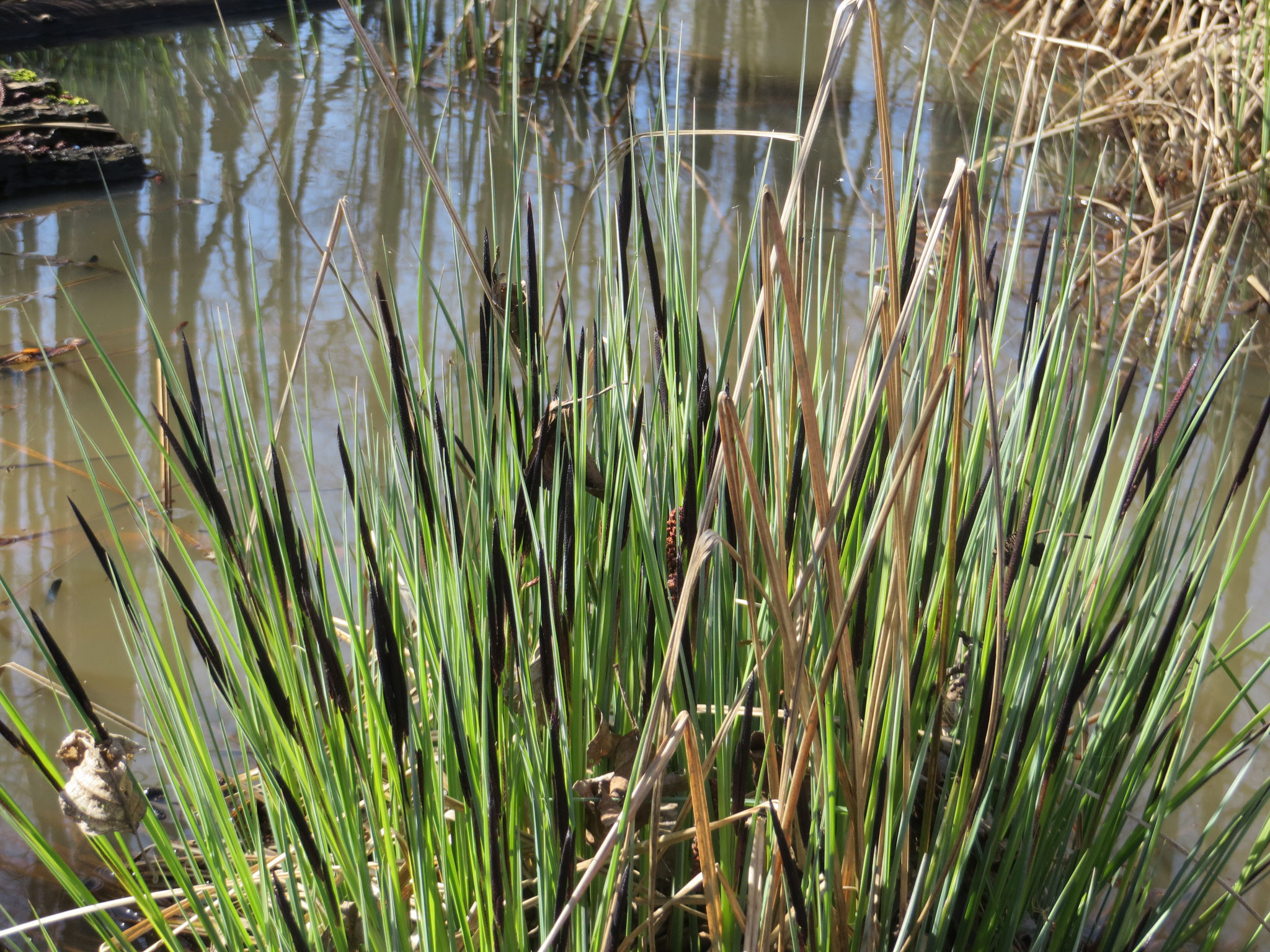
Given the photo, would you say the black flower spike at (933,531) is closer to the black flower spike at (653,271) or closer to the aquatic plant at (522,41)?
the black flower spike at (653,271)

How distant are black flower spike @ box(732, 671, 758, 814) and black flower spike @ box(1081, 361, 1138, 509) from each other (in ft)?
1.20

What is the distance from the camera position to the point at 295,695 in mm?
676

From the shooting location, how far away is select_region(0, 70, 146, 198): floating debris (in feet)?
8.21

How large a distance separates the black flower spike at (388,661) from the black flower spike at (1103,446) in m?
0.55

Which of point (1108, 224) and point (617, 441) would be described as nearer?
point (617, 441)

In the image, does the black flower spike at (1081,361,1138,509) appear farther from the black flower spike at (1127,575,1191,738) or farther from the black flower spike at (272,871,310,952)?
the black flower spike at (272,871,310,952)

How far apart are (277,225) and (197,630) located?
198 centimetres

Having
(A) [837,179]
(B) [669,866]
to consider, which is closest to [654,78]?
(A) [837,179]

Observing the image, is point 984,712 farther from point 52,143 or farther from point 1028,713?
point 52,143

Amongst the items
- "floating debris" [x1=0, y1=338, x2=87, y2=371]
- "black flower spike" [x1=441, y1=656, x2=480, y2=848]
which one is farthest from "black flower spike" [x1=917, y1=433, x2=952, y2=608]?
"floating debris" [x1=0, y1=338, x2=87, y2=371]

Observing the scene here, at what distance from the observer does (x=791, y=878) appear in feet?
1.78

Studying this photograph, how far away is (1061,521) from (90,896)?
730mm

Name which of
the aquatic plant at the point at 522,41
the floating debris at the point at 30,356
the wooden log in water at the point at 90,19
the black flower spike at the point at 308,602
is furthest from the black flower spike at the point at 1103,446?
the wooden log in water at the point at 90,19

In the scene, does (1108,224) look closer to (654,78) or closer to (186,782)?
(654,78)
